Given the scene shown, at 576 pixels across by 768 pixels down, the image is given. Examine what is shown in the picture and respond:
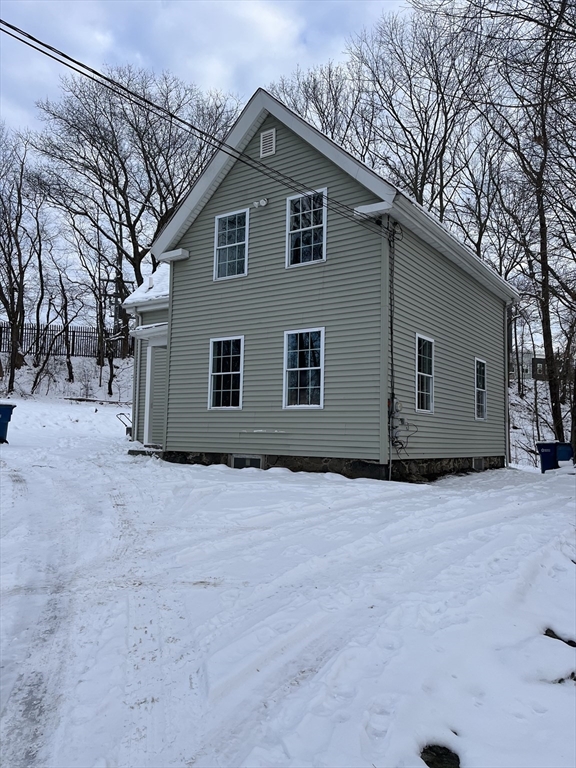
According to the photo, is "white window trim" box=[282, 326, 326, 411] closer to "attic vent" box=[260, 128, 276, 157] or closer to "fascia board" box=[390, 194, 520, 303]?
"fascia board" box=[390, 194, 520, 303]

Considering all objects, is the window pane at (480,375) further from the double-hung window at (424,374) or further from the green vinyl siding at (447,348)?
the double-hung window at (424,374)

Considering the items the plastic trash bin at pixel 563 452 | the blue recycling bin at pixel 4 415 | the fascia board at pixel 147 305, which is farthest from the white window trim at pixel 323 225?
the plastic trash bin at pixel 563 452

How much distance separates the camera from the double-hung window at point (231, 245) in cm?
1183

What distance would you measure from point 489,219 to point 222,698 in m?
23.1

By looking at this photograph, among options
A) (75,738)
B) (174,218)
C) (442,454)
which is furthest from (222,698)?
(174,218)

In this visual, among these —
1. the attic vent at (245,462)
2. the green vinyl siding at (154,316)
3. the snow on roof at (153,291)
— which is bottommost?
the attic vent at (245,462)

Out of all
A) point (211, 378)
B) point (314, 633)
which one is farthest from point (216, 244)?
point (314, 633)

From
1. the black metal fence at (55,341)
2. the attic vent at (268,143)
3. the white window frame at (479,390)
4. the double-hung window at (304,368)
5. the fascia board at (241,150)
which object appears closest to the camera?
the fascia board at (241,150)

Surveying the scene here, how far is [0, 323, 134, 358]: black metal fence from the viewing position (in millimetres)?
26938

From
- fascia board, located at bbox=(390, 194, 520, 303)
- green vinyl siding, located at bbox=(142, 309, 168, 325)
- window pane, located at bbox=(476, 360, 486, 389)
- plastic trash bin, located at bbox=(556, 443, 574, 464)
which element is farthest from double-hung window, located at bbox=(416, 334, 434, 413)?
green vinyl siding, located at bbox=(142, 309, 168, 325)

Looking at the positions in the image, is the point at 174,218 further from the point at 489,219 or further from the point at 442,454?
the point at 489,219

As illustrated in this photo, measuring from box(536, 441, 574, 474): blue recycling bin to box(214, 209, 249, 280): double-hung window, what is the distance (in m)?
8.67

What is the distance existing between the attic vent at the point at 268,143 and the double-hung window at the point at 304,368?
366 centimetres

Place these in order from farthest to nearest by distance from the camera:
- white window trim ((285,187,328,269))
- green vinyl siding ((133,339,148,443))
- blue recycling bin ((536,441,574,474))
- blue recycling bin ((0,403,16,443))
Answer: green vinyl siding ((133,339,148,443)), blue recycling bin ((536,441,574,474)), blue recycling bin ((0,403,16,443)), white window trim ((285,187,328,269))
